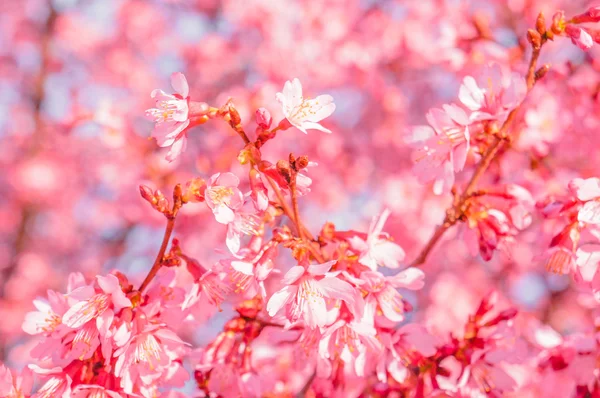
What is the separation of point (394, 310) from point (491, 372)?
1.64 ft

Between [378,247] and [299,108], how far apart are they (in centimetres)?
52

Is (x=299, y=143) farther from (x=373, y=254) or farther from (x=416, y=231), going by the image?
(x=373, y=254)

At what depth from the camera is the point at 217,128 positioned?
504cm

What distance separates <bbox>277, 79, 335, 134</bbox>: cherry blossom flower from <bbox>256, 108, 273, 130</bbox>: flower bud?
2.7 inches

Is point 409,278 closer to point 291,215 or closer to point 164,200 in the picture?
point 291,215

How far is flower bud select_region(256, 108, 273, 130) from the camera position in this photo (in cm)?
163

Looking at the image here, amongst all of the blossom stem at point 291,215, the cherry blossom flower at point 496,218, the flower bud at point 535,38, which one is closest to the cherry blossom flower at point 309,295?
the blossom stem at point 291,215

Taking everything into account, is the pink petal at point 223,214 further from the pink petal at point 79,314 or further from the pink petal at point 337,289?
the pink petal at point 79,314

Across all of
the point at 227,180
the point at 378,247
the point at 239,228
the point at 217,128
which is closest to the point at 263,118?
the point at 227,180

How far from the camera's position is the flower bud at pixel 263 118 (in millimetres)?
1631

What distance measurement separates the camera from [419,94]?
597 cm

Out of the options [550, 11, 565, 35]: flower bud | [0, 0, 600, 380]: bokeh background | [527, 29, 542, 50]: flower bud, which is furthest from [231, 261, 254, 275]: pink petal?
[0, 0, 600, 380]: bokeh background

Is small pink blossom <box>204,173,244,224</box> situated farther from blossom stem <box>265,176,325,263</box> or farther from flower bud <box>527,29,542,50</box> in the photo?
flower bud <box>527,29,542,50</box>

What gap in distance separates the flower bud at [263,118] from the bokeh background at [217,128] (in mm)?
2104
